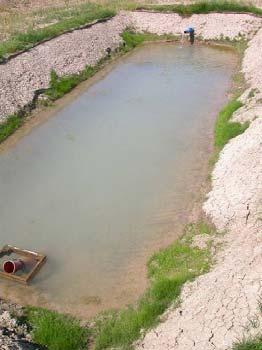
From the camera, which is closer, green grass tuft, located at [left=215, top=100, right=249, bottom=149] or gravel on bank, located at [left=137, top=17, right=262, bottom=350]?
gravel on bank, located at [left=137, top=17, right=262, bottom=350]

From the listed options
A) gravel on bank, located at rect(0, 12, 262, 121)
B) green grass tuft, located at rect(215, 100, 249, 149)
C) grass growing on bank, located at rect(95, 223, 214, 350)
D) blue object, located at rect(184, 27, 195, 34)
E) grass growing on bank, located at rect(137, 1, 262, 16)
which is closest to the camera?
grass growing on bank, located at rect(95, 223, 214, 350)

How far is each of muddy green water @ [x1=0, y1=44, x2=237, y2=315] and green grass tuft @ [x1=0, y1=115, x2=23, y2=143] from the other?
2.95 feet

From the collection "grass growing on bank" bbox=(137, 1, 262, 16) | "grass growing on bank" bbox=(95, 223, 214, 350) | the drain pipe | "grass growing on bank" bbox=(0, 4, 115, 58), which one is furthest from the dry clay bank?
"grass growing on bank" bbox=(137, 1, 262, 16)

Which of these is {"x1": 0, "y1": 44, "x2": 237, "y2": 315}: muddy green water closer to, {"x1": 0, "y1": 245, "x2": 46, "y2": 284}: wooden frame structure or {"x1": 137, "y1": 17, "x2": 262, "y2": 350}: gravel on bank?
{"x1": 0, "y1": 245, "x2": 46, "y2": 284}: wooden frame structure

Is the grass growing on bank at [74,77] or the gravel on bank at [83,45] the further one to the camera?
the grass growing on bank at [74,77]

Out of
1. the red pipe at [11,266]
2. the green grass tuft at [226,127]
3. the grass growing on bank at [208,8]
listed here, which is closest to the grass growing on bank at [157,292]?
the red pipe at [11,266]

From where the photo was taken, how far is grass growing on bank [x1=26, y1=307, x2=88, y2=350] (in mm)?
10992

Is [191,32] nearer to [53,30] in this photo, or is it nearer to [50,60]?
[53,30]

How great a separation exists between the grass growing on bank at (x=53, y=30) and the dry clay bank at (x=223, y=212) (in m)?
0.76

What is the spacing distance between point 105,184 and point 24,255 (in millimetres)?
4533

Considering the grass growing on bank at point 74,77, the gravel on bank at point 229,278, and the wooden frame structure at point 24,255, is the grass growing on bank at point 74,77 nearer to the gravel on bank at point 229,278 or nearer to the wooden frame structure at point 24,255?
the gravel on bank at point 229,278

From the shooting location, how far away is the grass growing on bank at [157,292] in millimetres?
10961

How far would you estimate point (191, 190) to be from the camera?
16844 mm

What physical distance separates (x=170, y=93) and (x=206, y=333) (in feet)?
58.5
